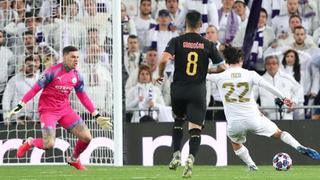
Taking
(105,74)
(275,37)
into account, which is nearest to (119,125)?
(105,74)

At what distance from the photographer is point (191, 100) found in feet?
46.6

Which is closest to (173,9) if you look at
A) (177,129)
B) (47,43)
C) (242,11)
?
(242,11)

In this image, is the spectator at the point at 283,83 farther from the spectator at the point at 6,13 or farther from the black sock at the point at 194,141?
the black sock at the point at 194,141

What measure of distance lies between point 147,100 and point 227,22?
7.86 ft

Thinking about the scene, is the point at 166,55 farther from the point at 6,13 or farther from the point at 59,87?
the point at 6,13

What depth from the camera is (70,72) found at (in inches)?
653

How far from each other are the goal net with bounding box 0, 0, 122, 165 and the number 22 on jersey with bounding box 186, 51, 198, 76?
16.1 feet

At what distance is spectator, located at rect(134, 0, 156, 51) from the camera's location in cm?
2086

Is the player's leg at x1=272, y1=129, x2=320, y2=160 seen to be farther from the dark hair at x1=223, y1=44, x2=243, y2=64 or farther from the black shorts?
the black shorts

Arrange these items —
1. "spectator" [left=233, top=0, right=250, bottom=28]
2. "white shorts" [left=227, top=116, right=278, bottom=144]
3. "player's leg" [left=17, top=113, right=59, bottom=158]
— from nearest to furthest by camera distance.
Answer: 1. "white shorts" [left=227, top=116, right=278, bottom=144]
2. "player's leg" [left=17, top=113, right=59, bottom=158]
3. "spectator" [left=233, top=0, right=250, bottom=28]

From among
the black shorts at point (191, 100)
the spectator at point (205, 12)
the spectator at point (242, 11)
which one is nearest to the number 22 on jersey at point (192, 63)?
the black shorts at point (191, 100)

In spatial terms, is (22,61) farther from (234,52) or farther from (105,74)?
(234,52)

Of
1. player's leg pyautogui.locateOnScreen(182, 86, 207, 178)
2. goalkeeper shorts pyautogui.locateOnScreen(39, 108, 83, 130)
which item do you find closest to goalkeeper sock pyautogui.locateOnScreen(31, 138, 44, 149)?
goalkeeper shorts pyautogui.locateOnScreen(39, 108, 83, 130)

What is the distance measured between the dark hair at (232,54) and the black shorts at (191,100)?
0.71 m
